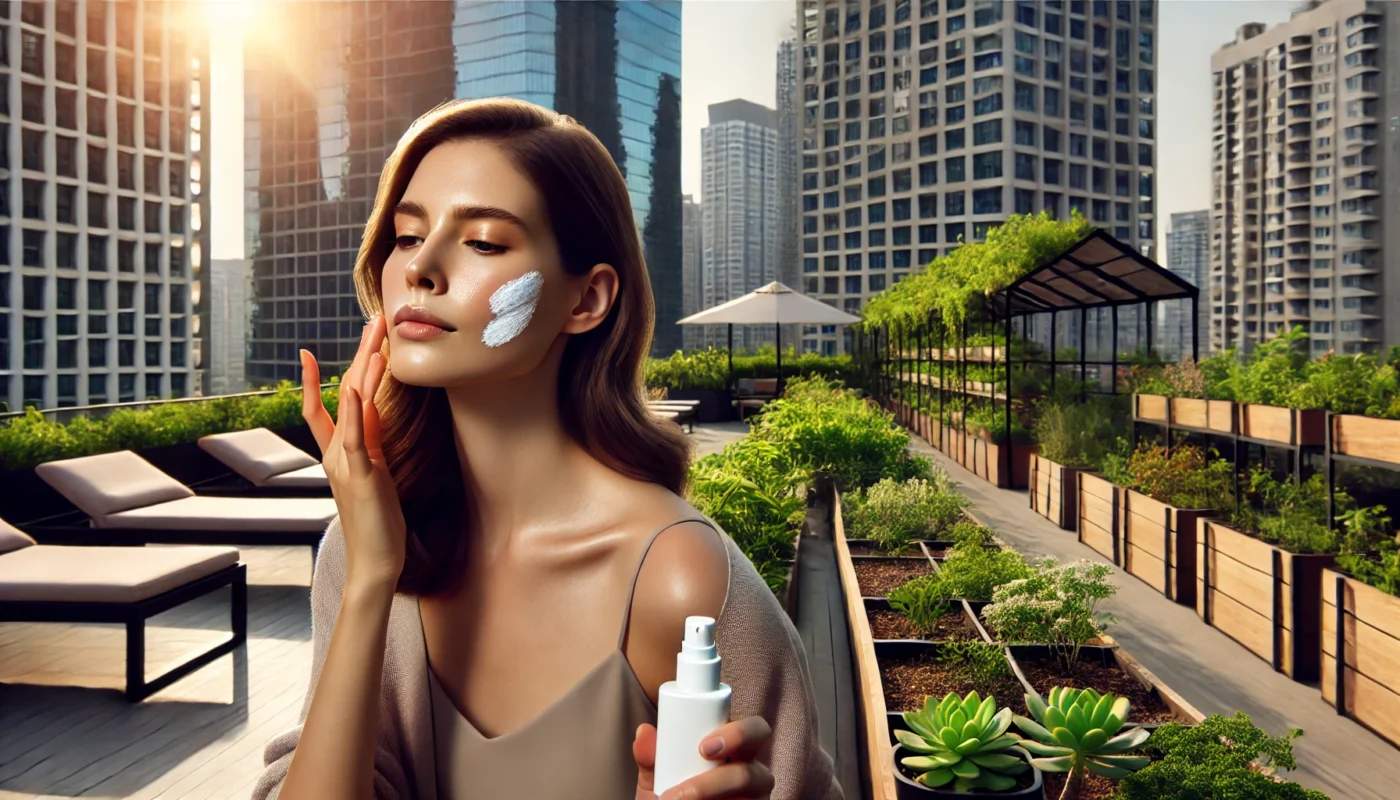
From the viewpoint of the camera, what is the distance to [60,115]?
54.3 metres

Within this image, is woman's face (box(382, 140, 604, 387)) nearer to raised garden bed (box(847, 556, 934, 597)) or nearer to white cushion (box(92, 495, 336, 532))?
raised garden bed (box(847, 556, 934, 597))

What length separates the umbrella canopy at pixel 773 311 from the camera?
1458cm

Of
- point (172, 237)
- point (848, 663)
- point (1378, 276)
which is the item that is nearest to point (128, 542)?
point (848, 663)

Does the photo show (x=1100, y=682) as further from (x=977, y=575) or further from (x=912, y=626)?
(x=977, y=575)

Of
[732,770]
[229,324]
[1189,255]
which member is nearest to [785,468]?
[732,770]

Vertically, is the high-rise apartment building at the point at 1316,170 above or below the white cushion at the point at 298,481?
above

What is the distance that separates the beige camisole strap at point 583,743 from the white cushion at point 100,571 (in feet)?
11.4

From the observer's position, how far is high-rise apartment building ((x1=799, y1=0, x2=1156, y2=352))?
56.0 m

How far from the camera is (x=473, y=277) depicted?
90cm

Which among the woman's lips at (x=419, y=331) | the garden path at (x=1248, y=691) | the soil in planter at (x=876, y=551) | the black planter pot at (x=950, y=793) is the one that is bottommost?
the garden path at (x=1248, y=691)

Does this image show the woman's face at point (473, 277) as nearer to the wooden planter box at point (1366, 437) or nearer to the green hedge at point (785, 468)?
the green hedge at point (785, 468)

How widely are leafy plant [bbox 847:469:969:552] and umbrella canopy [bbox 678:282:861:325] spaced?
29.0ft

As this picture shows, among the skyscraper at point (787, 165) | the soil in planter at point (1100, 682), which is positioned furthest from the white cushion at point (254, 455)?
the skyscraper at point (787, 165)

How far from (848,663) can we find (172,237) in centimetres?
6681
